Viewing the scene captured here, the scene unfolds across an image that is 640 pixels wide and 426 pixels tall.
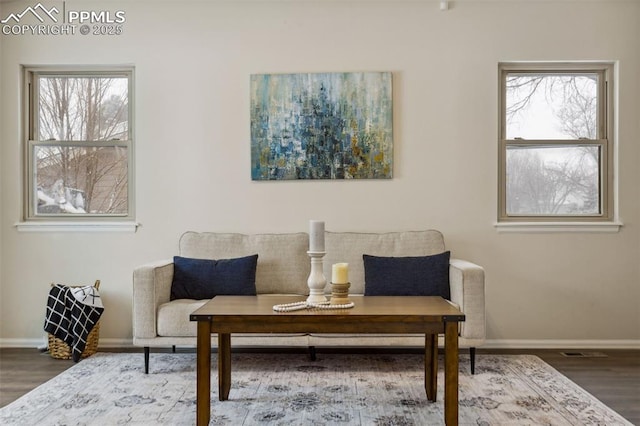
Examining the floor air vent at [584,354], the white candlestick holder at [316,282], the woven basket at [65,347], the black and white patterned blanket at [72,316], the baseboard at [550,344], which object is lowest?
the floor air vent at [584,354]

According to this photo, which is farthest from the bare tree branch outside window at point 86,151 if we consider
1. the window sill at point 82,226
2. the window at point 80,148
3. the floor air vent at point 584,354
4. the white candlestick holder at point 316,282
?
the floor air vent at point 584,354

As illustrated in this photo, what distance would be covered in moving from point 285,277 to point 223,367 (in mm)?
1050

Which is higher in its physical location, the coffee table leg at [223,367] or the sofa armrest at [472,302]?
the sofa armrest at [472,302]

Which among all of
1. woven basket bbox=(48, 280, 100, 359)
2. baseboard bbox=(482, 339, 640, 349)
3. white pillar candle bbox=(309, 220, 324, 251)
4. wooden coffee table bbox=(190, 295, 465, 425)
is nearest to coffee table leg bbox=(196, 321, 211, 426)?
wooden coffee table bbox=(190, 295, 465, 425)

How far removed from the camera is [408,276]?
3.44m

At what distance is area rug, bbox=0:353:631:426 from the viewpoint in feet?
8.27

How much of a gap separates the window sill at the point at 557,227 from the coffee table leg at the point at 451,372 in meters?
1.88

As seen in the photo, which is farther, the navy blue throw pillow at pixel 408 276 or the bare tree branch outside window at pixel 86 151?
the bare tree branch outside window at pixel 86 151

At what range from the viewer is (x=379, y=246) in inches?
148

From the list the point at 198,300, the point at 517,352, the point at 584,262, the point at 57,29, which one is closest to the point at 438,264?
the point at 517,352

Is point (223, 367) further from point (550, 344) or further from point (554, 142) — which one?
point (554, 142)

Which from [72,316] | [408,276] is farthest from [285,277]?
[72,316]

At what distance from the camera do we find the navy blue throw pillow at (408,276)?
3.40 meters

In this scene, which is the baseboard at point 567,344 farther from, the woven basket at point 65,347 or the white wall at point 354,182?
the woven basket at point 65,347
